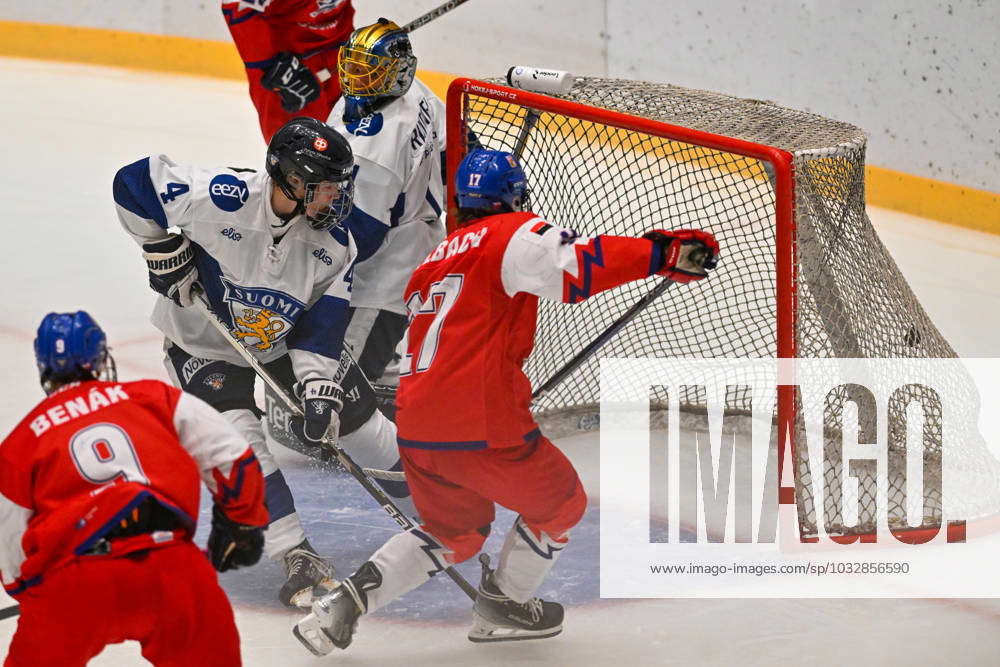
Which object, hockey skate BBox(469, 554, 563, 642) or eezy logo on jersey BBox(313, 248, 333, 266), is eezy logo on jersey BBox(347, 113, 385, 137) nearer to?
eezy logo on jersey BBox(313, 248, 333, 266)

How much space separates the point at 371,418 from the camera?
370 cm

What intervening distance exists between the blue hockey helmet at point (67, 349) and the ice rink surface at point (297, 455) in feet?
1.39

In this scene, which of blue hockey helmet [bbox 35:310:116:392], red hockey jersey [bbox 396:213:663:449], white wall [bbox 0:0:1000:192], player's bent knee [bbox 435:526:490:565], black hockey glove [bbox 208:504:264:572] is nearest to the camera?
blue hockey helmet [bbox 35:310:116:392]

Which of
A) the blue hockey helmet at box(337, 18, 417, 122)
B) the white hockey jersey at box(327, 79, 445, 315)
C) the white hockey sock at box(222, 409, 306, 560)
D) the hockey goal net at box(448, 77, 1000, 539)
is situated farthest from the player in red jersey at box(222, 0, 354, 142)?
the white hockey sock at box(222, 409, 306, 560)

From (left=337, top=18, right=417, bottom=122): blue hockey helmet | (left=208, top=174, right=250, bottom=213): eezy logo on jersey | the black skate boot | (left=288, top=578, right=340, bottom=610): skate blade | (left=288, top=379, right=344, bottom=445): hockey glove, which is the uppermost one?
A: (left=337, top=18, right=417, bottom=122): blue hockey helmet

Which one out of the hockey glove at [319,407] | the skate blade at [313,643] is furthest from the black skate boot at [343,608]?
the hockey glove at [319,407]

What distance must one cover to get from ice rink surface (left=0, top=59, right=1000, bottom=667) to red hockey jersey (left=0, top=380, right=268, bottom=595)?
0.17 meters

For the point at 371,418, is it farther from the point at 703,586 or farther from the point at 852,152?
the point at 852,152

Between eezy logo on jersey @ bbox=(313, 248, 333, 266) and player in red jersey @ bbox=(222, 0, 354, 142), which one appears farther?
player in red jersey @ bbox=(222, 0, 354, 142)

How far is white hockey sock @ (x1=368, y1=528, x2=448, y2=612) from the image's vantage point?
9.91 ft

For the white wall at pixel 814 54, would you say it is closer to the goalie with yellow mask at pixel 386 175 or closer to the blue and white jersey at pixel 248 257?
the goalie with yellow mask at pixel 386 175

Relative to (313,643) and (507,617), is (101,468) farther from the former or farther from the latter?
(507,617)

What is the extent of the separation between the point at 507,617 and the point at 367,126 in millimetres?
1324

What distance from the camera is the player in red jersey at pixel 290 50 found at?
4.64 m
